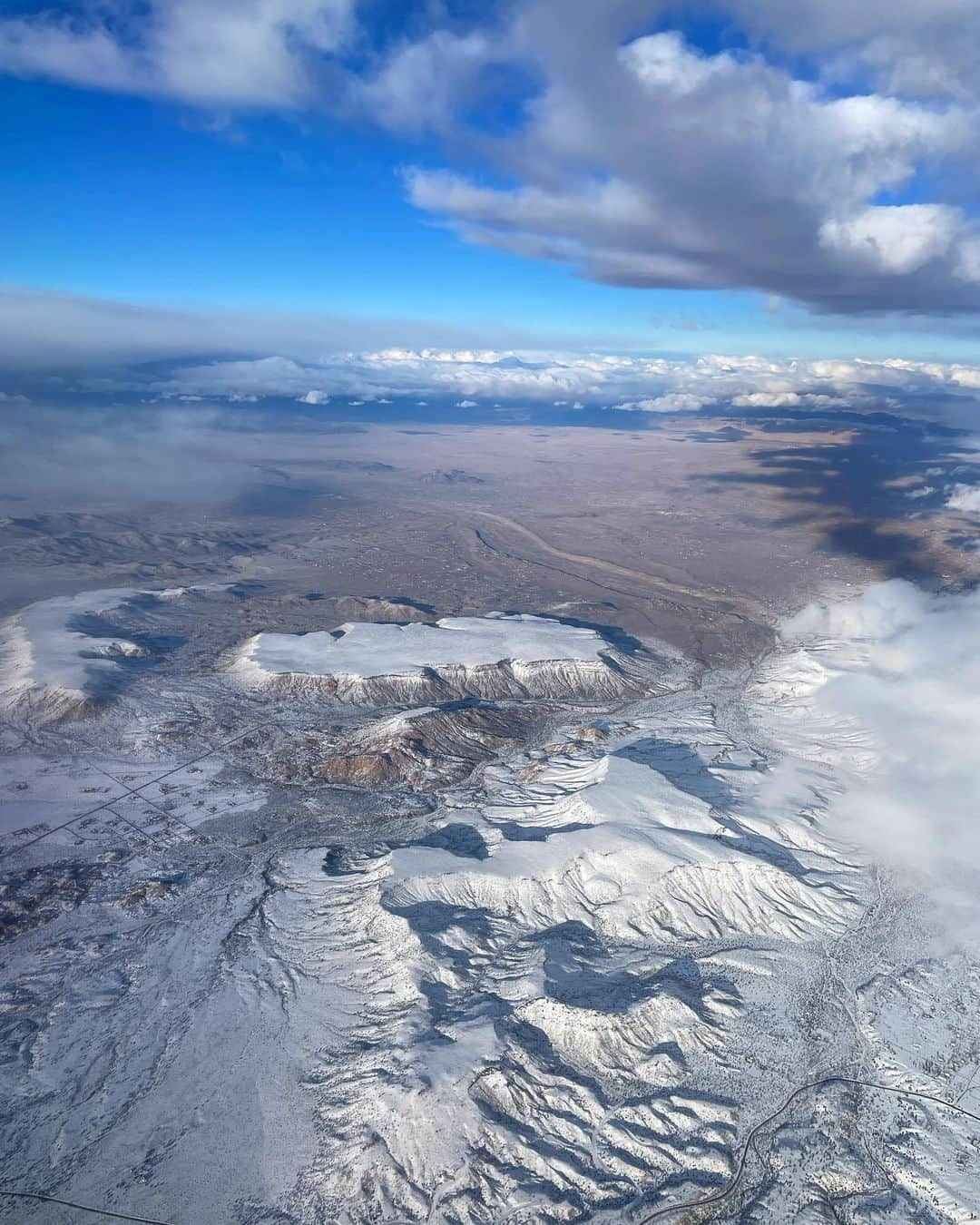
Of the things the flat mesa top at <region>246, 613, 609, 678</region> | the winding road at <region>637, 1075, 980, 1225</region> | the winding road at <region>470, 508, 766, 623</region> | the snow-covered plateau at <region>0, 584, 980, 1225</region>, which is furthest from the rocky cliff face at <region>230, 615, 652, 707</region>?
the winding road at <region>637, 1075, 980, 1225</region>

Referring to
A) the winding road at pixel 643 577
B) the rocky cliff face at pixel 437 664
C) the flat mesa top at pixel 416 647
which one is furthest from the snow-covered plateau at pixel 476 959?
the winding road at pixel 643 577

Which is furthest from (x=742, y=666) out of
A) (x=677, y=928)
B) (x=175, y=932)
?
(x=175, y=932)

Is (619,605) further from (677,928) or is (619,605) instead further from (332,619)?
(677,928)

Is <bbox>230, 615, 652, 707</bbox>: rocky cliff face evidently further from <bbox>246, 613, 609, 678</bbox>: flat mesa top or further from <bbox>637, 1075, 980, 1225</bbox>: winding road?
<bbox>637, 1075, 980, 1225</bbox>: winding road

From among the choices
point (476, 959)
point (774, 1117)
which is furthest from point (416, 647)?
point (774, 1117)

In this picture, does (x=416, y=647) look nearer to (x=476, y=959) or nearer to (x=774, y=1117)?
(x=476, y=959)

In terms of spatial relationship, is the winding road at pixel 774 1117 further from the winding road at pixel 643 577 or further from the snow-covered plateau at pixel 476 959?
the winding road at pixel 643 577
